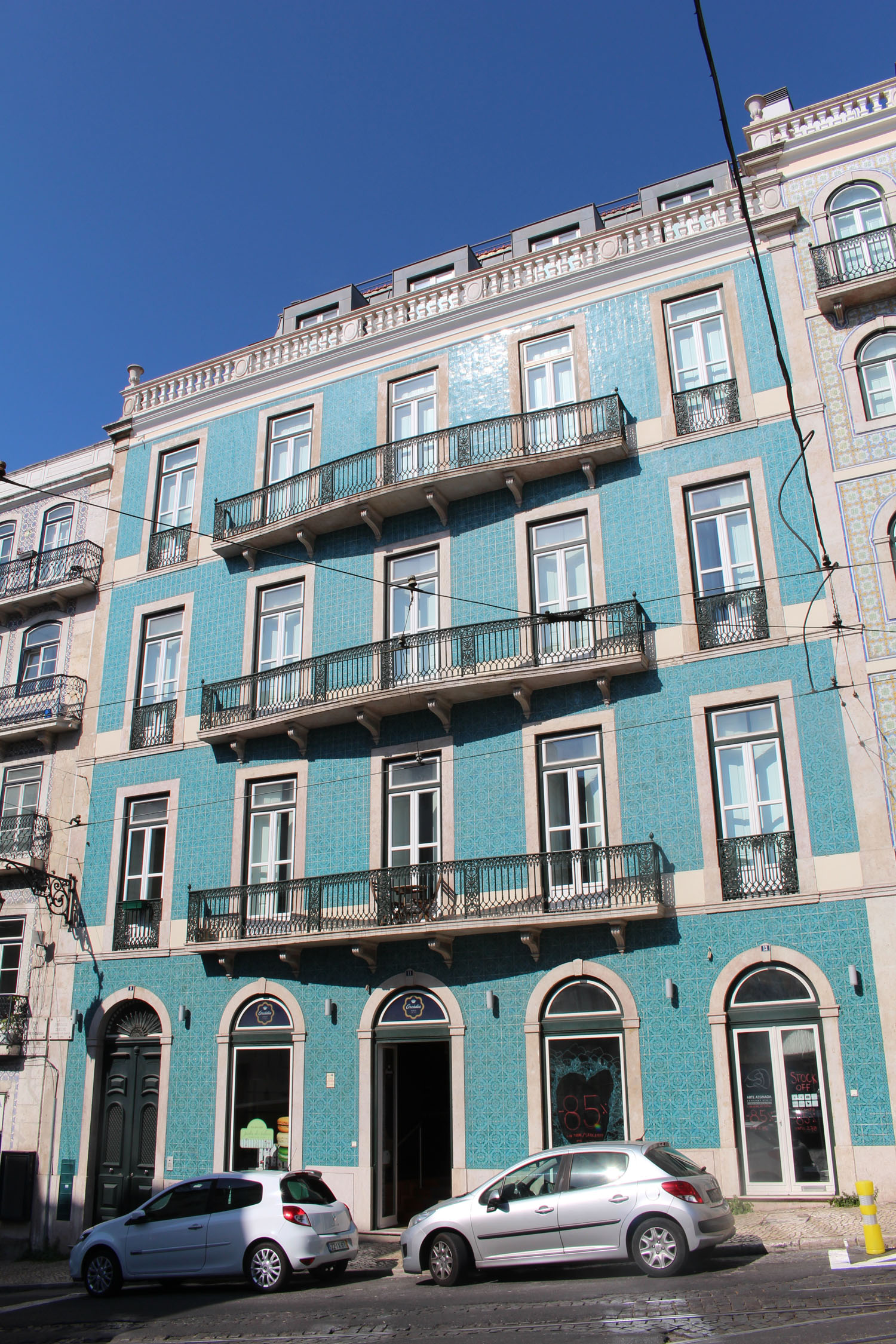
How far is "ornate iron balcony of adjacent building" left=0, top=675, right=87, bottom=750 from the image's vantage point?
926 inches

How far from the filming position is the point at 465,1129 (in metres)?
17.2

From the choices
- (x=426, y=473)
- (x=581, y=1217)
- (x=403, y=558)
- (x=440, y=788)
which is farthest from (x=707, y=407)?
(x=581, y=1217)

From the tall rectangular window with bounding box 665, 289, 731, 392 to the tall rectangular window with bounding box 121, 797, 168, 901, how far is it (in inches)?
507

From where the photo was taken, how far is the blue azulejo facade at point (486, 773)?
52.5 feet

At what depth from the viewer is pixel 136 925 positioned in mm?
21391

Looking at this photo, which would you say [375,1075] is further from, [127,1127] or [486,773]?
[127,1127]

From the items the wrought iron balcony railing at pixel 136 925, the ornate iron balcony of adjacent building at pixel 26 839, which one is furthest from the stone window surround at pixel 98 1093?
the ornate iron balcony of adjacent building at pixel 26 839

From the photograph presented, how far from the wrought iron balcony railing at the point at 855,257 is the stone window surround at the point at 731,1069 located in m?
10.7

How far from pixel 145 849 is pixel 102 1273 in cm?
872

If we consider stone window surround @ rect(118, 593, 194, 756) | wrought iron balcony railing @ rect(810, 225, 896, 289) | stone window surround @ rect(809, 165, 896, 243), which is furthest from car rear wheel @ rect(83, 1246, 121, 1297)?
stone window surround @ rect(809, 165, 896, 243)

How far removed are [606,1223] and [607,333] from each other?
48.6 ft

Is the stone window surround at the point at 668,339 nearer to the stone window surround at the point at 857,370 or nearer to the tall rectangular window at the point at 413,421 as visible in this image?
the stone window surround at the point at 857,370

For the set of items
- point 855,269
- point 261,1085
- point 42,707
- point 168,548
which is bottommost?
point 261,1085

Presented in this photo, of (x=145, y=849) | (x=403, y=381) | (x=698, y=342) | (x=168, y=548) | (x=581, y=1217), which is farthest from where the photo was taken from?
(x=168, y=548)
